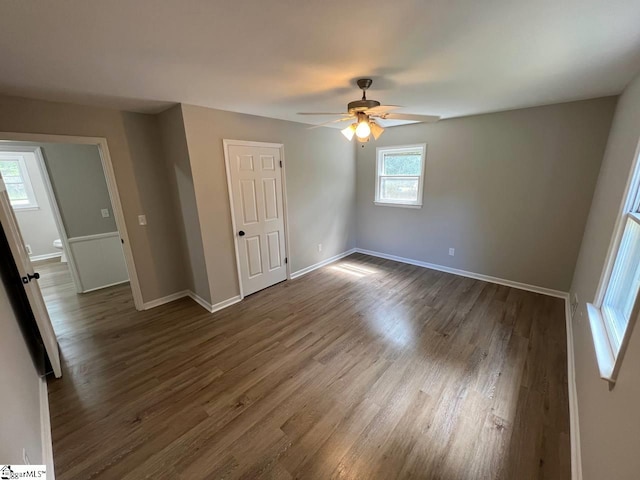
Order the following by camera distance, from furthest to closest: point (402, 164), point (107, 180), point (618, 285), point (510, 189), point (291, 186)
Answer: point (402, 164), point (291, 186), point (510, 189), point (107, 180), point (618, 285)

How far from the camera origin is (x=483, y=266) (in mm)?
3822

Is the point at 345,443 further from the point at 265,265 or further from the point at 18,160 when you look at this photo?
the point at 18,160

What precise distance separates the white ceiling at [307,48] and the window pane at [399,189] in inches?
77.5

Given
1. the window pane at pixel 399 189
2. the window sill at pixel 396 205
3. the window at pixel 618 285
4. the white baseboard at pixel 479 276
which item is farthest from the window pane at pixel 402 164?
the window at pixel 618 285

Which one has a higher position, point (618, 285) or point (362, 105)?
point (362, 105)

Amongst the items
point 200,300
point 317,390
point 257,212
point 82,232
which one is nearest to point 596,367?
point 317,390

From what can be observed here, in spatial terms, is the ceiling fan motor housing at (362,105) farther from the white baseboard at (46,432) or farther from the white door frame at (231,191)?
the white baseboard at (46,432)

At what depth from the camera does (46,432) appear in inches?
64.4

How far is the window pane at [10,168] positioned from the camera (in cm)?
502

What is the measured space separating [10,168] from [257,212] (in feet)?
18.9

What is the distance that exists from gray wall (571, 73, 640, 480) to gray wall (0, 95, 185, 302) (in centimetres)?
406

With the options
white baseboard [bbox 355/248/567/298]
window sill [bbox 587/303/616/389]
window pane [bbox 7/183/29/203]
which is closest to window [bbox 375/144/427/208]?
white baseboard [bbox 355/248/567/298]

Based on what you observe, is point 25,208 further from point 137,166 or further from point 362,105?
point 362,105

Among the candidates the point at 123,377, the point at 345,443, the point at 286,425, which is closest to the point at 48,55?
the point at 123,377
